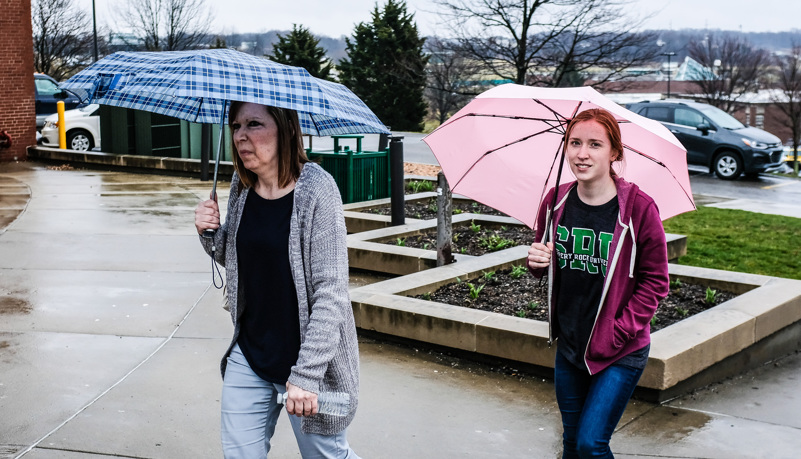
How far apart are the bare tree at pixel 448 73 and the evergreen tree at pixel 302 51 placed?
6.90 m

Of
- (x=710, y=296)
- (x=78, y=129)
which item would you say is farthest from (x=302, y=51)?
(x=710, y=296)

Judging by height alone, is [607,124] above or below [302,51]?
below

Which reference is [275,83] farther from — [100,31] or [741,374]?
[100,31]

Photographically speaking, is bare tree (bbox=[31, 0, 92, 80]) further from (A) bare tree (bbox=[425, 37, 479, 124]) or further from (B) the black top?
(B) the black top

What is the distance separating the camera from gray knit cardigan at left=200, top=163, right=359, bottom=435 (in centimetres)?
288

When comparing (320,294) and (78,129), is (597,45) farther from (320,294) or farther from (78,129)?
(320,294)

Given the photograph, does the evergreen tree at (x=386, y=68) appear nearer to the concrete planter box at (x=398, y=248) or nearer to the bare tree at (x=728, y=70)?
the bare tree at (x=728, y=70)

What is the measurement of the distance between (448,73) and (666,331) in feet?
84.8

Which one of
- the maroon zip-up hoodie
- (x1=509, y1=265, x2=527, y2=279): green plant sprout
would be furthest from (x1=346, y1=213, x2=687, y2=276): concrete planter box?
the maroon zip-up hoodie

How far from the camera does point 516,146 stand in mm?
4289

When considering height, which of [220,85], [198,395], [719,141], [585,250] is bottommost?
[198,395]

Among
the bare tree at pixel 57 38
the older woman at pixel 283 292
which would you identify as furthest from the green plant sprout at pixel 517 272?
the bare tree at pixel 57 38

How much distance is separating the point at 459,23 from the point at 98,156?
1082 centimetres

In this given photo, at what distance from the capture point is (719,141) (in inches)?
853
